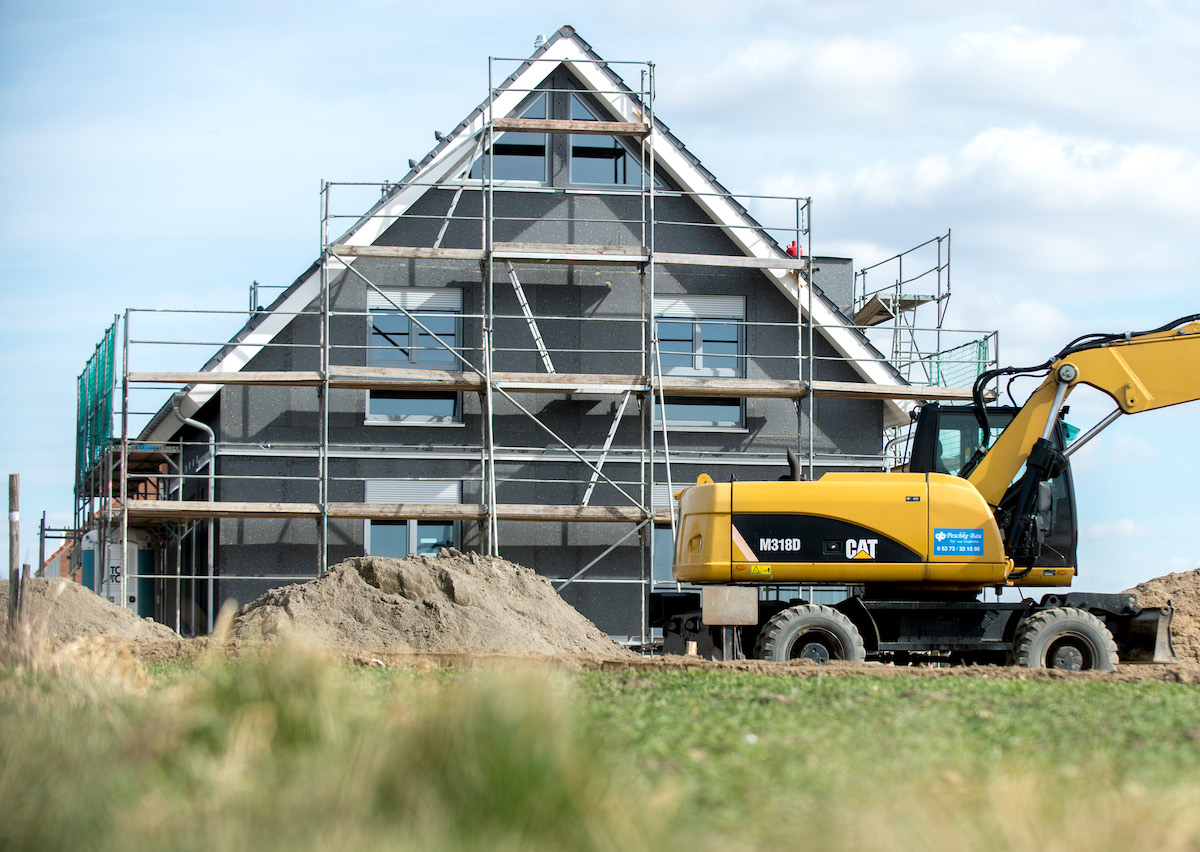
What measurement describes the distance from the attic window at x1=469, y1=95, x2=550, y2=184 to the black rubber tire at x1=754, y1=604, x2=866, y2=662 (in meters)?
11.3

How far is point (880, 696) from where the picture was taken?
28.8ft

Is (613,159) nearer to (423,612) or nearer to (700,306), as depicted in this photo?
(700,306)

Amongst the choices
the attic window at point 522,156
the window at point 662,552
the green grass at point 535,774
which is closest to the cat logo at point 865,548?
the green grass at point 535,774

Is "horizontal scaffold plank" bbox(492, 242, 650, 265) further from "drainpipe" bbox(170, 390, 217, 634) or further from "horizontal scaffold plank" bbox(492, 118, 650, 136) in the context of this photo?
"drainpipe" bbox(170, 390, 217, 634)

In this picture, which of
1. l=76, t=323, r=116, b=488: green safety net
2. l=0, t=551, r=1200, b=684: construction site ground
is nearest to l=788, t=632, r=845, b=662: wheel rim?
l=0, t=551, r=1200, b=684: construction site ground

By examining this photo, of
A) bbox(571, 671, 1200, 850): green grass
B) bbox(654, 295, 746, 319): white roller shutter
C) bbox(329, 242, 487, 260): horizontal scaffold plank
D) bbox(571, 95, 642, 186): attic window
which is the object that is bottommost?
bbox(571, 671, 1200, 850): green grass

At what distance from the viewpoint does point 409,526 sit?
20.8 m

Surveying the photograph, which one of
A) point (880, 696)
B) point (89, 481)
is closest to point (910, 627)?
point (880, 696)

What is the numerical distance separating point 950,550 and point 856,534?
3.04 feet

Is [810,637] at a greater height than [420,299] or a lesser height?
lesser

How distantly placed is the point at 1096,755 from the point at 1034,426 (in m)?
7.58

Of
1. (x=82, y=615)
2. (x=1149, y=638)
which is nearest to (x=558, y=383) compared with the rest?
(x=82, y=615)

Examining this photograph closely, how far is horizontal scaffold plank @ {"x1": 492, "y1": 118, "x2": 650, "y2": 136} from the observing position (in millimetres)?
20688

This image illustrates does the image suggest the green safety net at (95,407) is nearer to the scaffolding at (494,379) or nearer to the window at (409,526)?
the scaffolding at (494,379)
